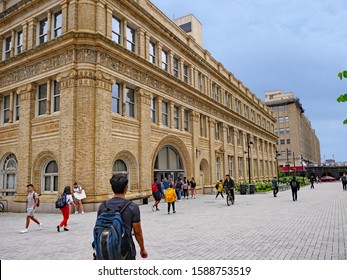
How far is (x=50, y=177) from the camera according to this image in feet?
61.6

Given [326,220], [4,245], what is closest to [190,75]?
[326,220]

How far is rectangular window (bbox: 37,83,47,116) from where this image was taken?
64.5ft

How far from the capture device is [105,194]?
17.0 m

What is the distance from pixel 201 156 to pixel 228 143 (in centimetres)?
881

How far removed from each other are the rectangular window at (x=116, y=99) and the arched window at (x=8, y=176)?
25.8ft

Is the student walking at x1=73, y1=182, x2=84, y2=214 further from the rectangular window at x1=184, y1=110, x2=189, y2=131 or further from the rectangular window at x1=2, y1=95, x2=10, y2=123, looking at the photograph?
the rectangular window at x1=184, y1=110, x2=189, y2=131

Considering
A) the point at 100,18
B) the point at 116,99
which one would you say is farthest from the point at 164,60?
the point at 100,18

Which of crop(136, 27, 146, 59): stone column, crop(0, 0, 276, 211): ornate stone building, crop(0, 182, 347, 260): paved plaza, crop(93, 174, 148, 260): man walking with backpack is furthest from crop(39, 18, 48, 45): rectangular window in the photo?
crop(93, 174, 148, 260): man walking with backpack

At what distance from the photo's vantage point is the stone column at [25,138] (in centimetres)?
1905

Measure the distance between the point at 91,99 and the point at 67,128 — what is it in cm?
209

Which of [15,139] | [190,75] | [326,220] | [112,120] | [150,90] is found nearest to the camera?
[326,220]

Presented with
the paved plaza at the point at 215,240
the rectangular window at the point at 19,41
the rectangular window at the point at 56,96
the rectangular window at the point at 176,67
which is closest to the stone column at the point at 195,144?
the rectangular window at the point at 176,67

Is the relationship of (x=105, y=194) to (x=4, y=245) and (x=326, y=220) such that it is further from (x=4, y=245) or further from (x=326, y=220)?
(x=326, y=220)
